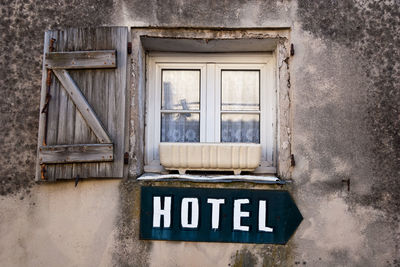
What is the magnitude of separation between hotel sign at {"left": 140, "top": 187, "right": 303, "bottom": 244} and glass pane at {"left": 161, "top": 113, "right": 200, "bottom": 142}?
579mm

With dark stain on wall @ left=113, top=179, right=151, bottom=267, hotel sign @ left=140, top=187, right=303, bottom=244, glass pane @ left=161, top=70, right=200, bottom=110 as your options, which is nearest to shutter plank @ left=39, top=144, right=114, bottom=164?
dark stain on wall @ left=113, top=179, right=151, bottom=267

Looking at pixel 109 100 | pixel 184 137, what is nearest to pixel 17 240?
pixel 109 100

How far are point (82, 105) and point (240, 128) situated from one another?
1493mm

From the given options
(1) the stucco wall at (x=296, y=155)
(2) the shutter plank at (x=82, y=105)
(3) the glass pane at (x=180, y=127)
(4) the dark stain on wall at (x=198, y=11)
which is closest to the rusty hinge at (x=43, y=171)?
(1) the stucco wall at (x=296, y=155)

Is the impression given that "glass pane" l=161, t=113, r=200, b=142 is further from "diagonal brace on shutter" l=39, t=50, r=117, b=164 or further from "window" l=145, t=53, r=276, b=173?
"diagonal brace on shutter" l=39, t=50, r=117, b=164

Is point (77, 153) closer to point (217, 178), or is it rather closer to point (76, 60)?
point (76, 60)

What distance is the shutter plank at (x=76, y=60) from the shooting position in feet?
10.7

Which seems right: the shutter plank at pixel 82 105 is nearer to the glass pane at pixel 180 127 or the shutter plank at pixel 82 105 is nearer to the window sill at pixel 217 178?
the window sill at pixel 217 178

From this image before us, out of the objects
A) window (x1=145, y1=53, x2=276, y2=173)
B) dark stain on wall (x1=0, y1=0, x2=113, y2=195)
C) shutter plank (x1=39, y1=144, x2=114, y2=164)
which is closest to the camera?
shutter plank (x1=39, y1=144, x2=114, y2=164)

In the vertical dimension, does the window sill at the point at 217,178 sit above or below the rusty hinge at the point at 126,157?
below

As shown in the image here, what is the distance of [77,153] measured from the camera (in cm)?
320

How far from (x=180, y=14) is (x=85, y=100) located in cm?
116

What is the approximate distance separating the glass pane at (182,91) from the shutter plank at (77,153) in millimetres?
789

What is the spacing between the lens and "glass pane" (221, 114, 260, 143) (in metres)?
3.63
